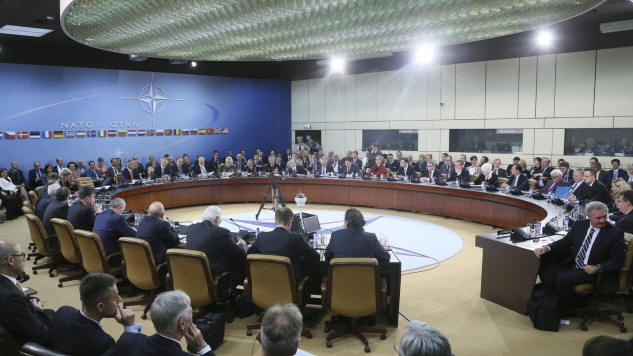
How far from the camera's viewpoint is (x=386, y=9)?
3.87 meters

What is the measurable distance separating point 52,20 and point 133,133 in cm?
531

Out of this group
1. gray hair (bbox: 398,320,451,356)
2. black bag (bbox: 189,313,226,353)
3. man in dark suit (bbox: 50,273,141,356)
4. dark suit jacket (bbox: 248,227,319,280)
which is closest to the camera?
gray hair (bbox: 398,320,451,356)

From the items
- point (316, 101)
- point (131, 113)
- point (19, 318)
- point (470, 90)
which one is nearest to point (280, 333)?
point (19, 318)

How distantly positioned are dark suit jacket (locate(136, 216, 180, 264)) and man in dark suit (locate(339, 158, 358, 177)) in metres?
7.48

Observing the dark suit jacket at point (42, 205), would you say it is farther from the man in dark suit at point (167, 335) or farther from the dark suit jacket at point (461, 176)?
the dark suit jacket at point (461, 176)

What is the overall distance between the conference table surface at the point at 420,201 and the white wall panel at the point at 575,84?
370 centimetres

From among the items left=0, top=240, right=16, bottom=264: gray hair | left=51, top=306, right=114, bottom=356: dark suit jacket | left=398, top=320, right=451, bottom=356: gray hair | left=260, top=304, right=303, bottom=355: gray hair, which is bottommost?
left=51, top=306, right=114, bottom=356: dark suit jacket

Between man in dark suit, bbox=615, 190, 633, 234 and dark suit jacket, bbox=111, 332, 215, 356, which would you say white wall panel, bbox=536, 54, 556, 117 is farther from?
dark suit jacket, bbox=111, 332, 215, 356

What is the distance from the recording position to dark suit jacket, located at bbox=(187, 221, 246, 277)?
4379 mm

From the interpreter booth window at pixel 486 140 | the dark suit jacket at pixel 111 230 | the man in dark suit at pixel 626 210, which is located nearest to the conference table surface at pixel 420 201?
the man in dark suit at pixel 626 210

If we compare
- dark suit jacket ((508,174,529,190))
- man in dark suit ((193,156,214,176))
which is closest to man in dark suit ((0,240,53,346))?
dark suit jacket ((508,174,529,190))

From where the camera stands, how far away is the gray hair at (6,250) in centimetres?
303

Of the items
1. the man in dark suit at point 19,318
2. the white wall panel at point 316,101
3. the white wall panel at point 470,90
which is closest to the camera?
the man in dark suit at point 19,318

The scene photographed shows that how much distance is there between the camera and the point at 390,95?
46.6 ft
